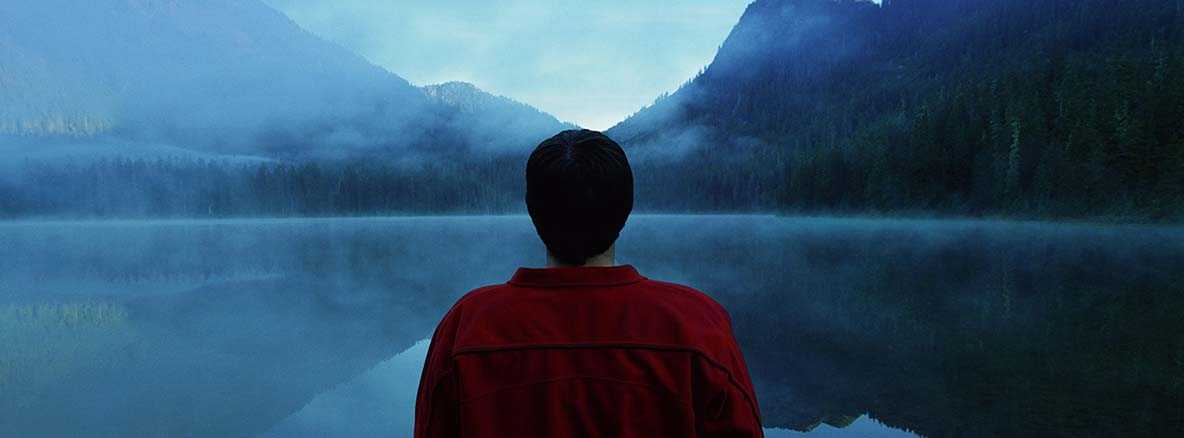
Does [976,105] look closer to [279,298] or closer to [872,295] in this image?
[872,295]

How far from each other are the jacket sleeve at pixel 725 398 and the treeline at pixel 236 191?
154846 millimetres

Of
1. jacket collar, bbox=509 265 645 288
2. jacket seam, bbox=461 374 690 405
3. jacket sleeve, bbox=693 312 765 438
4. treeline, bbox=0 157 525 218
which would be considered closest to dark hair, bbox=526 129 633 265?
jacket collar, bbox=509 265 645 288

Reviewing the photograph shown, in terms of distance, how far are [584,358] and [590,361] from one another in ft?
0.06

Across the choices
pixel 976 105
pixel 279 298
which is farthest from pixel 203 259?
pixel 976 105

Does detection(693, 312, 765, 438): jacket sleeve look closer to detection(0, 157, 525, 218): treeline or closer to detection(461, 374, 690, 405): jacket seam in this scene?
detection(461, 374, 690, 405): jacket seam

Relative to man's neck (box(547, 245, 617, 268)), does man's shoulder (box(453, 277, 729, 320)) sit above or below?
below

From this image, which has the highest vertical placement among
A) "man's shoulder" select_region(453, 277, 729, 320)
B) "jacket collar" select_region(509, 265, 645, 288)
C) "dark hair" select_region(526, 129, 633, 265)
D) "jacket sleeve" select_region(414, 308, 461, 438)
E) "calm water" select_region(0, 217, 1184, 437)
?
"dark hair" select_region(526, 129, 633, 265)

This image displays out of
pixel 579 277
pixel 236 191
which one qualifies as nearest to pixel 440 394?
pixel 579 277

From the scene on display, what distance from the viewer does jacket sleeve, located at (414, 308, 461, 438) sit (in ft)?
6.81

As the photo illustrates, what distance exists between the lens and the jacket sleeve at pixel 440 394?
207cm

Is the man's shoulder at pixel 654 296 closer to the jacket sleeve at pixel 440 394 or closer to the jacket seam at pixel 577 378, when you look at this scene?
the jacket sleeve at pixel 440 394

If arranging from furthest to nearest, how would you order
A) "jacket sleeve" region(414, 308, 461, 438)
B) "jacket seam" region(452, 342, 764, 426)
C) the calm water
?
the calm water < "jacket sleeve" region(414, 308, 461, 438) < "jacket seam" region(452, 342, 764, 426)

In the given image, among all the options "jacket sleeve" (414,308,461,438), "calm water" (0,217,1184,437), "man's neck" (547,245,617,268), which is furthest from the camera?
"calm water" (0,217,1184,437)

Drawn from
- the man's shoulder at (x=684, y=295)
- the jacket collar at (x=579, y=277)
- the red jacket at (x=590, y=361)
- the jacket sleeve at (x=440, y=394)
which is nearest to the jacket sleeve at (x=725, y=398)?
the red jacket at (x=590, y=361)
